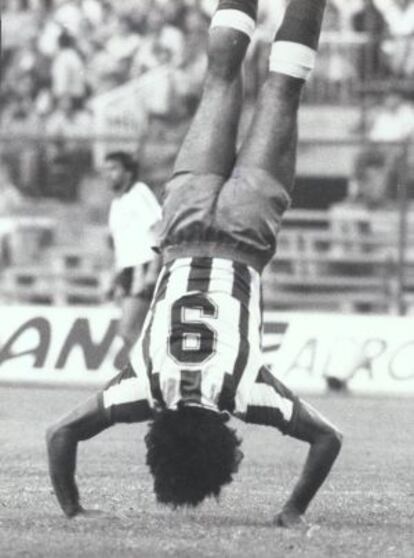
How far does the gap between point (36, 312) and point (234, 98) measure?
8811 mm

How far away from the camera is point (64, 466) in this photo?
7.41m

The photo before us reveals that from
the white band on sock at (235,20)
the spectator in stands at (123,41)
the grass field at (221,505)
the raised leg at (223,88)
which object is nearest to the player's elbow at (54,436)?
the grass field at (221,505)

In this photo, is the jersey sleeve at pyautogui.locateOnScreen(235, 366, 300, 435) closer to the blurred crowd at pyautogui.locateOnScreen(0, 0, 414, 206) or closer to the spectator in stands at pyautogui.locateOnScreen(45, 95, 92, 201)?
the blurred crowd at pyautogui.locateOnScreen(0, 0, 414, 206)

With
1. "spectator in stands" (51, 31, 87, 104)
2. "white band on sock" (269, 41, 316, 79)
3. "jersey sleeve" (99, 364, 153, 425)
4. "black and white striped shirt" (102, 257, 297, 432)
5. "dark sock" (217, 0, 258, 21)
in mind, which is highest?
"dark sock" (217, 0, 258, 21)

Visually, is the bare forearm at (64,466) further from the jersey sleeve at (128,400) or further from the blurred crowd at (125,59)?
the blurred crowd at (125,59)

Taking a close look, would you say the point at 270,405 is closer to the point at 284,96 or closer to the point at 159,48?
the point at 284,96

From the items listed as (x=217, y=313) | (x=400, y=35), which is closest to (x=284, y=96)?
(x=217, y=313)

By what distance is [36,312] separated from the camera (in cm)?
1652

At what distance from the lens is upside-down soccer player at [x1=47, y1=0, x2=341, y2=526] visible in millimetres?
6980

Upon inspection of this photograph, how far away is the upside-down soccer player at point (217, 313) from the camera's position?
698 cm

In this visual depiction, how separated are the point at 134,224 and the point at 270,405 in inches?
283

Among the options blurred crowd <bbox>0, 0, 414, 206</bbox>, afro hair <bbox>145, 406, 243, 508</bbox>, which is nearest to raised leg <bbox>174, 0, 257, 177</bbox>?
afro hair <bbox>145, 406, 243, 508</bbox>

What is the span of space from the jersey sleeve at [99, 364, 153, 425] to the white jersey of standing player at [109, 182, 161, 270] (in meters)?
6.78

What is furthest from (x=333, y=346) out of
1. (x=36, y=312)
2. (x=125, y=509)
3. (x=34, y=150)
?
(x=125, y=509)
